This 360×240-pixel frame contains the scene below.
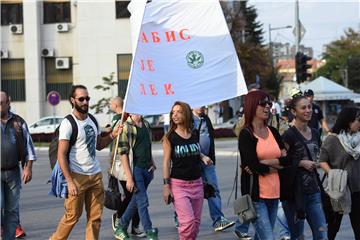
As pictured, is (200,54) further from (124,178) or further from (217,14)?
(124,178)

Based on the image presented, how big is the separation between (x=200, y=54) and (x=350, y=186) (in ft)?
7.22

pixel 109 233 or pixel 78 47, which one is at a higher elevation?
pixel 78 47

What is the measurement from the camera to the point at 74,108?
6.76 metres

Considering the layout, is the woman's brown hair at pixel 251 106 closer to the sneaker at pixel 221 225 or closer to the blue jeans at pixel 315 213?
the blue jeans at pixel 315 213

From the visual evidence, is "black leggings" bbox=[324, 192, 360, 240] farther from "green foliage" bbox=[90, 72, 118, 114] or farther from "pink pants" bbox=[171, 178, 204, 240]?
"green foliage" bbox=[90, 72, 118, 114]

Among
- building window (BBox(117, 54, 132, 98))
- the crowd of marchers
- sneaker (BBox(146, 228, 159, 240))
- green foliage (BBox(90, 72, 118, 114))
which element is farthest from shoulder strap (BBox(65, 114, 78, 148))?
building window (BBox(117, 54, 132, 98))

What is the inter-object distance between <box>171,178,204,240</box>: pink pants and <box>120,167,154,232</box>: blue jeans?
1323 mm

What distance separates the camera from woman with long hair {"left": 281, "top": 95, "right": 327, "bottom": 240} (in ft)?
20.5

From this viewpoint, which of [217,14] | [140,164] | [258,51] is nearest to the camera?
[217,14]

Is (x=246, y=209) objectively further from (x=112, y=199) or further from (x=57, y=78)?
(x=57, y=78)

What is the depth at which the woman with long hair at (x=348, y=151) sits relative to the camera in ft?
21.3

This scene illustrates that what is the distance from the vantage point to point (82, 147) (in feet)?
22.0

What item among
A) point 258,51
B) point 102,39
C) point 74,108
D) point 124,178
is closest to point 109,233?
point 124,178

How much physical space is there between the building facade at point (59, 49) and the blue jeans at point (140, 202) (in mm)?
33082
